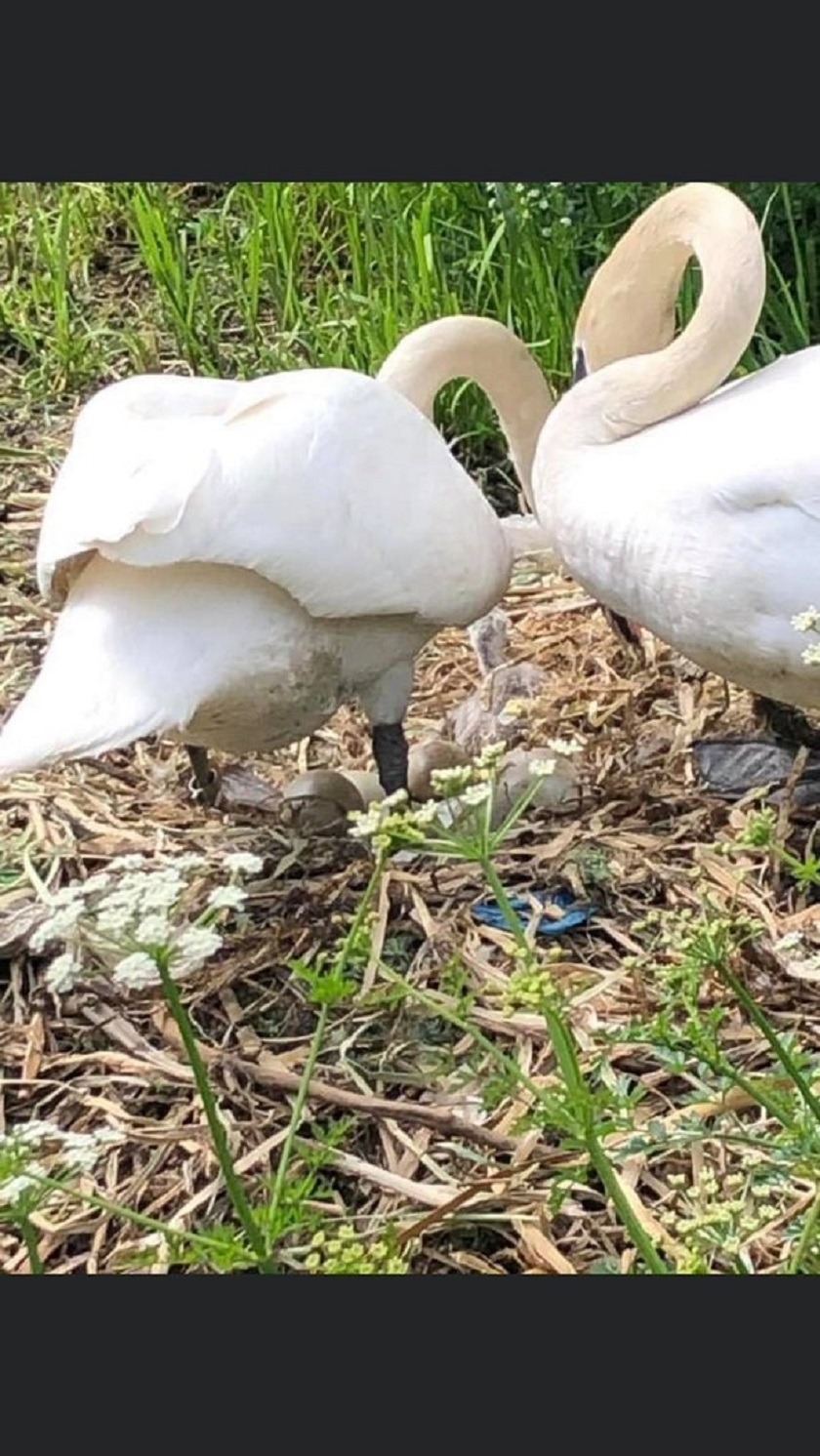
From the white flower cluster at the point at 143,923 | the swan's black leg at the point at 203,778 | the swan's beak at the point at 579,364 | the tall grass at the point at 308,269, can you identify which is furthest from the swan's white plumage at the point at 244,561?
the tall grass at the point at 308,269

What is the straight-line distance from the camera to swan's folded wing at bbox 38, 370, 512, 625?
2.17 meters

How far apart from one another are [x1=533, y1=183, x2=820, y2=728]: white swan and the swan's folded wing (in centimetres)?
18

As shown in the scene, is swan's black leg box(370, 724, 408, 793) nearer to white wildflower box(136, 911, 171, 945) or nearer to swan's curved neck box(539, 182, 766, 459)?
swan's curved neck box(539, 182, 766, 459)

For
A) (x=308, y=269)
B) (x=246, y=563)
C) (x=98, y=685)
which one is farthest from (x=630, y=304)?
(x=308, y=269)

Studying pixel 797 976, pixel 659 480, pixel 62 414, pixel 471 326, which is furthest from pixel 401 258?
pixel 797 976

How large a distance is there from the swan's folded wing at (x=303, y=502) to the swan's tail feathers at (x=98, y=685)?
0.07 meters

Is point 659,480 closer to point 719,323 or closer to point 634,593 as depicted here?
point 634,593

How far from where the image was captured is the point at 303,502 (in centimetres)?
227

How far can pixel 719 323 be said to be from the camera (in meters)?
2.60

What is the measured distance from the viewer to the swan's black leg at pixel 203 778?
8.89 feet

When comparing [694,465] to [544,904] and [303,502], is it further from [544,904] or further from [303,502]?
[544,904]

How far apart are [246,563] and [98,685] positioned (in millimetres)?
215

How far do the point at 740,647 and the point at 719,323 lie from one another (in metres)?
0.52

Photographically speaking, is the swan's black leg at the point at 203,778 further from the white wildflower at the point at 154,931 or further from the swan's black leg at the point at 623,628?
the white wildflower at the point at 154,931
